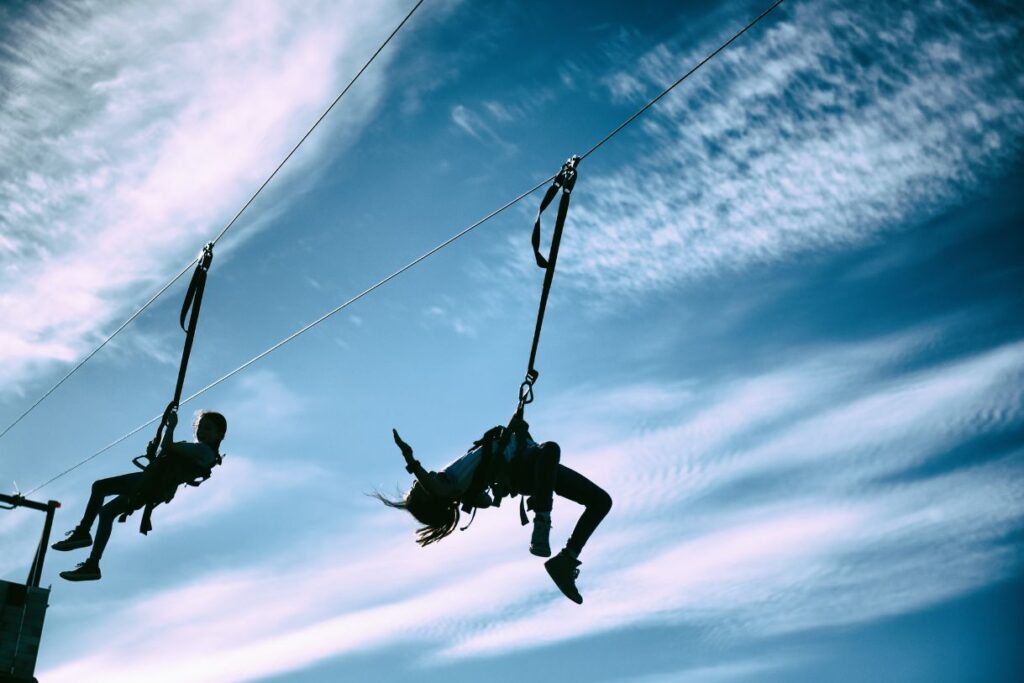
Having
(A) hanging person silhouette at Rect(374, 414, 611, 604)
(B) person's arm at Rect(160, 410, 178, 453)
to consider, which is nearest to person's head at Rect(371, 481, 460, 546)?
(A) hanging person silhouette at Rect(374, 414, 611, 604)

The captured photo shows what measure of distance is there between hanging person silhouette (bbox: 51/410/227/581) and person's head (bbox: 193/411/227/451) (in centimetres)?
5

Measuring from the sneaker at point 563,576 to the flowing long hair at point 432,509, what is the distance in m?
0.79

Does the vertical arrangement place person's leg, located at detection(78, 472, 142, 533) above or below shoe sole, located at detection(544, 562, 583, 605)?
above

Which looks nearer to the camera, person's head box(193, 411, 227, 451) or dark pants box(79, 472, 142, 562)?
dark pants box(79, 472, 142, 562)

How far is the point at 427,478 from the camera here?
636 centimetres

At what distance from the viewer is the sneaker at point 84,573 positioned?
7.70 meters

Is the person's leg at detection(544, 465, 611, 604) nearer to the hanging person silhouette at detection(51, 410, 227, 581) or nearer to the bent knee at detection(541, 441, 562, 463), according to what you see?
the bent knee at detection(541, 441, 562, 463)

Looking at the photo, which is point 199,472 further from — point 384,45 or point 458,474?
point 384,45

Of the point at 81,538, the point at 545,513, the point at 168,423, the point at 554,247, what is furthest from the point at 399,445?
the point at 81,538

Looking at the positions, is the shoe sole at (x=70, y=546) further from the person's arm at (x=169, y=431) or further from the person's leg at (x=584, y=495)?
the person's leg at (x=584, y=495)

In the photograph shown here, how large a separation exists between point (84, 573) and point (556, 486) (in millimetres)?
3894

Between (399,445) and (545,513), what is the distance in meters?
1.13

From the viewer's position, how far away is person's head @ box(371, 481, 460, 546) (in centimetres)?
672

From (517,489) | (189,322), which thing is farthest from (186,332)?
→ (517,489)
